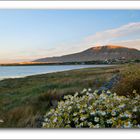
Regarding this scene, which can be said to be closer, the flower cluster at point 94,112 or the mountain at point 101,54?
the flower cluster at point 94,112

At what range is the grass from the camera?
499cm

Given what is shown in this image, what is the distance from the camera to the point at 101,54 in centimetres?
505

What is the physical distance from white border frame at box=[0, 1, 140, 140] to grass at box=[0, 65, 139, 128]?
3.8 inches

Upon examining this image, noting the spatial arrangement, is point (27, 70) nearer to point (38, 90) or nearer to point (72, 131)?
point (38, 90)

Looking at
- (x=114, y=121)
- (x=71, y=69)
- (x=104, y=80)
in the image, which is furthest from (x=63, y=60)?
(x=114, y=121)

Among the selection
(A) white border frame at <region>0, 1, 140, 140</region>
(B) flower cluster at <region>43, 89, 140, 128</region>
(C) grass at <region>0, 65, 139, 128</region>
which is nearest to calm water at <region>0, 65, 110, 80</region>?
(C) grass at <region>0, 65, 139, 128</region>

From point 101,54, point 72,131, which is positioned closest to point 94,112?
point 72,131

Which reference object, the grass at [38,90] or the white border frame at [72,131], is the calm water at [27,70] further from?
the white border frame at [72,131]

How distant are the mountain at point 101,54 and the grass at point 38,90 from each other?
118mm

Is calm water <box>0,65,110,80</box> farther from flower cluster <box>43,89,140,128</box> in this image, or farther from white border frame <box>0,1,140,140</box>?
white border frame <box>0,1,140,140</box>

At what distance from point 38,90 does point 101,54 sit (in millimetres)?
748

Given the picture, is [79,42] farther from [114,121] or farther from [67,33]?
[114,121]

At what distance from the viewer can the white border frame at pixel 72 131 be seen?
4.96 m

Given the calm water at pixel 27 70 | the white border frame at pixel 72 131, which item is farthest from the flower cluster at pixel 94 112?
the calm water at pixel 27 70
